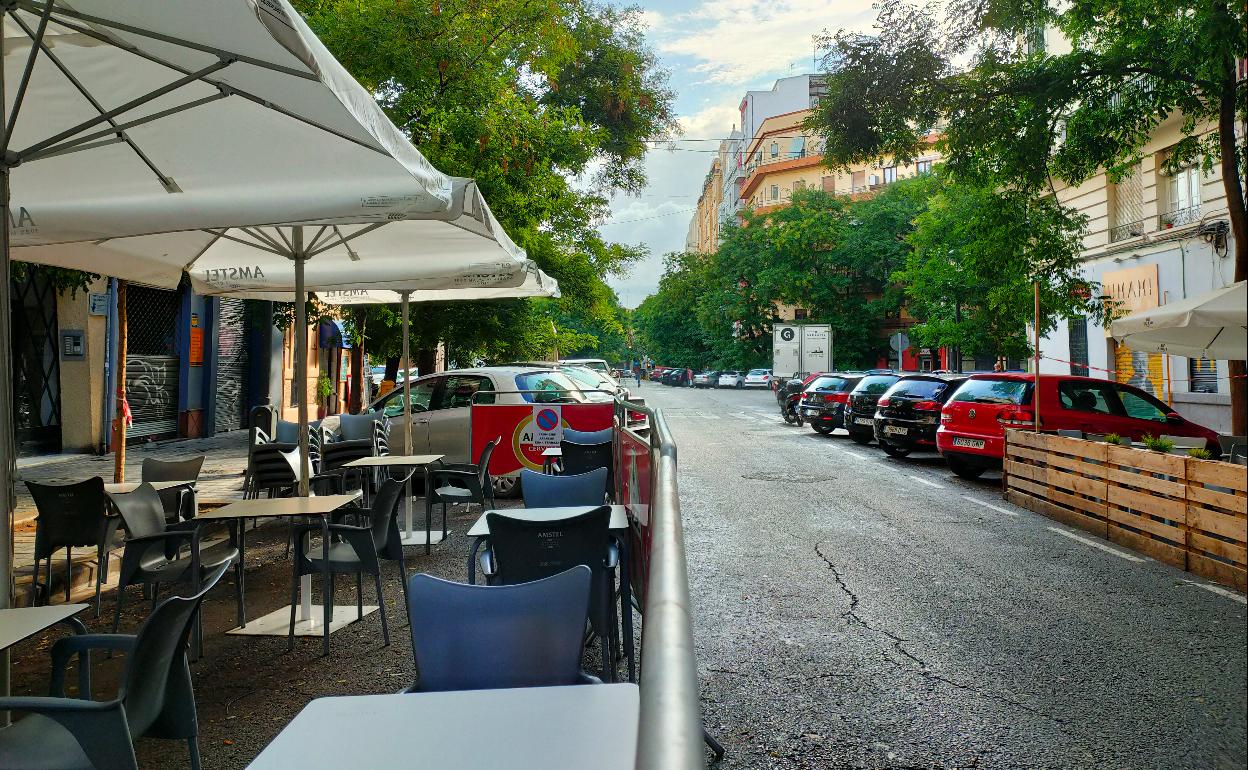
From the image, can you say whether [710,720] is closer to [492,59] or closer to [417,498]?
[417,498]

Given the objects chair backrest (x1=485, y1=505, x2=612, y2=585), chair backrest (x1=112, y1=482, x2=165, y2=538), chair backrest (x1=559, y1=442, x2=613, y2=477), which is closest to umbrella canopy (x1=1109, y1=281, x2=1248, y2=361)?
chair backrest (x1=485, y1=505, x2=612, y2=585)

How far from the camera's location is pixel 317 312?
17.5 m

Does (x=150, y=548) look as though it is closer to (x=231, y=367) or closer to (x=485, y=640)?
(x=485, y=640)

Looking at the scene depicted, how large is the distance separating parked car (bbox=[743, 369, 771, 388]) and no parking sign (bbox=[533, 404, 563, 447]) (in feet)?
172

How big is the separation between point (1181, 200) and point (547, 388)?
7.58 metres

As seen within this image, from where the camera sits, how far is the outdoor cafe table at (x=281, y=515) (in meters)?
5.89

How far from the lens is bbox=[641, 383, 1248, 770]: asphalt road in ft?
13.3

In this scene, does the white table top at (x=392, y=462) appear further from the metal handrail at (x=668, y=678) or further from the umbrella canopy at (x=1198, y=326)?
the metal handrail at (x=668, y=678)

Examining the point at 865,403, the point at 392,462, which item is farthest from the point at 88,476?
the point at 865,403

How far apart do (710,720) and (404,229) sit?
515 cm

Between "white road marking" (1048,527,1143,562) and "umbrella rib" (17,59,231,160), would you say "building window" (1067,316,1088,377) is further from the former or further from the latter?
"umbrella rib" (17,59,231,160)

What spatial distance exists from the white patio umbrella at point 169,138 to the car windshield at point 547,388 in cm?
717

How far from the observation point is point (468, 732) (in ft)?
7.60

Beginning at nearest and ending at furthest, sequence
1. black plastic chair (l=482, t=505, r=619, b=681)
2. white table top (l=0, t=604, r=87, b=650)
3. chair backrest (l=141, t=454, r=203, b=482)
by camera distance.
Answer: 1. white table top (l=0, t=604, r=87, b=650)
2. black plastic chair (l=482, t=505, r=619, b=681)
3. chair backrest (l=141, t=454, r=203, b=482)
